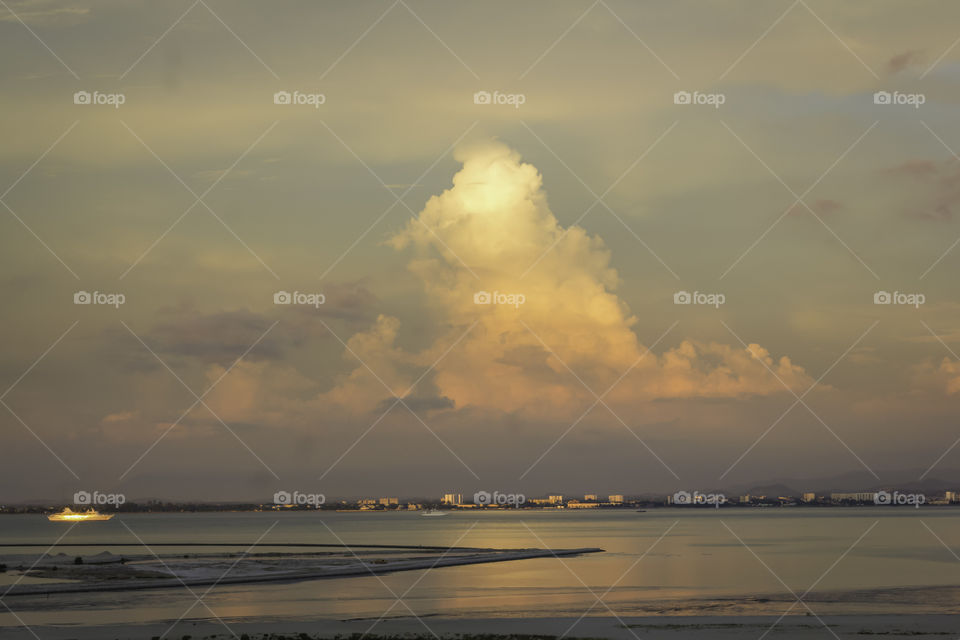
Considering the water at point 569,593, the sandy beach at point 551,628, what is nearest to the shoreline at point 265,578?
the water at point 569,593

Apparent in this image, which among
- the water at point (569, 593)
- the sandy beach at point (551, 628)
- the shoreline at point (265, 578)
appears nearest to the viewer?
the sandy beach at point (551, 628)

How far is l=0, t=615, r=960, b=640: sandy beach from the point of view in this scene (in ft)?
124

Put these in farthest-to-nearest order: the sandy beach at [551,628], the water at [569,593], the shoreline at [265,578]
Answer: the shoreline at [265,578] < the water at [569,593] < the sandy beach at [551,628]

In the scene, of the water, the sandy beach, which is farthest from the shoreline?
the sandy beach

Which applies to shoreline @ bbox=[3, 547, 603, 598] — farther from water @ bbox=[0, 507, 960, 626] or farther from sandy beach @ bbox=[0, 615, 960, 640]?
sandy beach @ bbox=[0, 615, 960, 640]

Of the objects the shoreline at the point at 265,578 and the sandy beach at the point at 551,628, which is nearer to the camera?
the sandy beach at the point at 551,628

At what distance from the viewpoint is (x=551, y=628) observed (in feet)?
130

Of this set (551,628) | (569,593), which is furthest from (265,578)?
(551,628)

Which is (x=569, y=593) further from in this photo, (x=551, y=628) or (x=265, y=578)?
(x=265, y=578)

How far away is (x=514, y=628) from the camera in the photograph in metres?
39.5

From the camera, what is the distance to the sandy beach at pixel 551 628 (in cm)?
3769

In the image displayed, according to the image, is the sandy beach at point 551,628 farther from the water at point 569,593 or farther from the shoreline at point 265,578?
the shoreline at point 265,578

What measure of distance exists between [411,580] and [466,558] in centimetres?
2298

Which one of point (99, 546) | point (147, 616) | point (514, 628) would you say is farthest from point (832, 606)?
point (99, 546)
